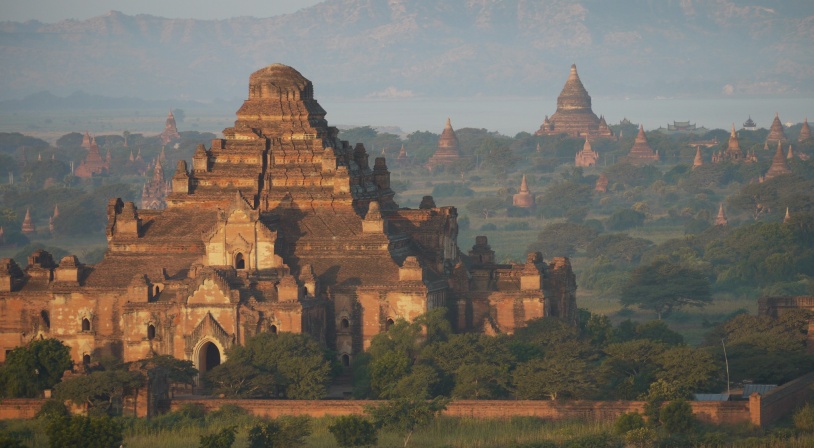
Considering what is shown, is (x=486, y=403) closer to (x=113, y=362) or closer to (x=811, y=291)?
(x=113, y=362)

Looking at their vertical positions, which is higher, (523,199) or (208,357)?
(523,199)

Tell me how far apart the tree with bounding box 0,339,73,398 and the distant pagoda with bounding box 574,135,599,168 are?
11733cm

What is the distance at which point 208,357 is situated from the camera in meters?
57.2

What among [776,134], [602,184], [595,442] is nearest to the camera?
[595,442]

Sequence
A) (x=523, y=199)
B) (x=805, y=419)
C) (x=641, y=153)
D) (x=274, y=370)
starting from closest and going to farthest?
1. (x=805, y=419)
2. (x=274, y=370)
3. (x=523, y=199)
4. (x=641, y=153)

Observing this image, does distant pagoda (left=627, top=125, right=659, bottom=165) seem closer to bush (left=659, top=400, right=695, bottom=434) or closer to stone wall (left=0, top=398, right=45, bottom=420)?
bush (left=659, top=400, right=695, bottom=434)

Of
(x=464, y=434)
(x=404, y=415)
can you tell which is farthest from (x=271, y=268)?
(x=464, y=434)

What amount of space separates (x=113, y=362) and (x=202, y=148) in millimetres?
7748

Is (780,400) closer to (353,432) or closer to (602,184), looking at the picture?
(353,432)

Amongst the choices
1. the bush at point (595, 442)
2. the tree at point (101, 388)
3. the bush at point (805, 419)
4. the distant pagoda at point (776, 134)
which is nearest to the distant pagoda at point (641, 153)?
the distant pagoda at point (776, 134)

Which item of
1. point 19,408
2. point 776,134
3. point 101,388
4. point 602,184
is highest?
point 776,134

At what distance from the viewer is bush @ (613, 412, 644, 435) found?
1999 inches

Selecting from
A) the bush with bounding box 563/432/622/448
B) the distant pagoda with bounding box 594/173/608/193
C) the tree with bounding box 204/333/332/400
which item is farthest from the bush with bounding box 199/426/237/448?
the distant pagoda with bounding box 594/173/608/193

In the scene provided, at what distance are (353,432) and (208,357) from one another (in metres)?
8.19
